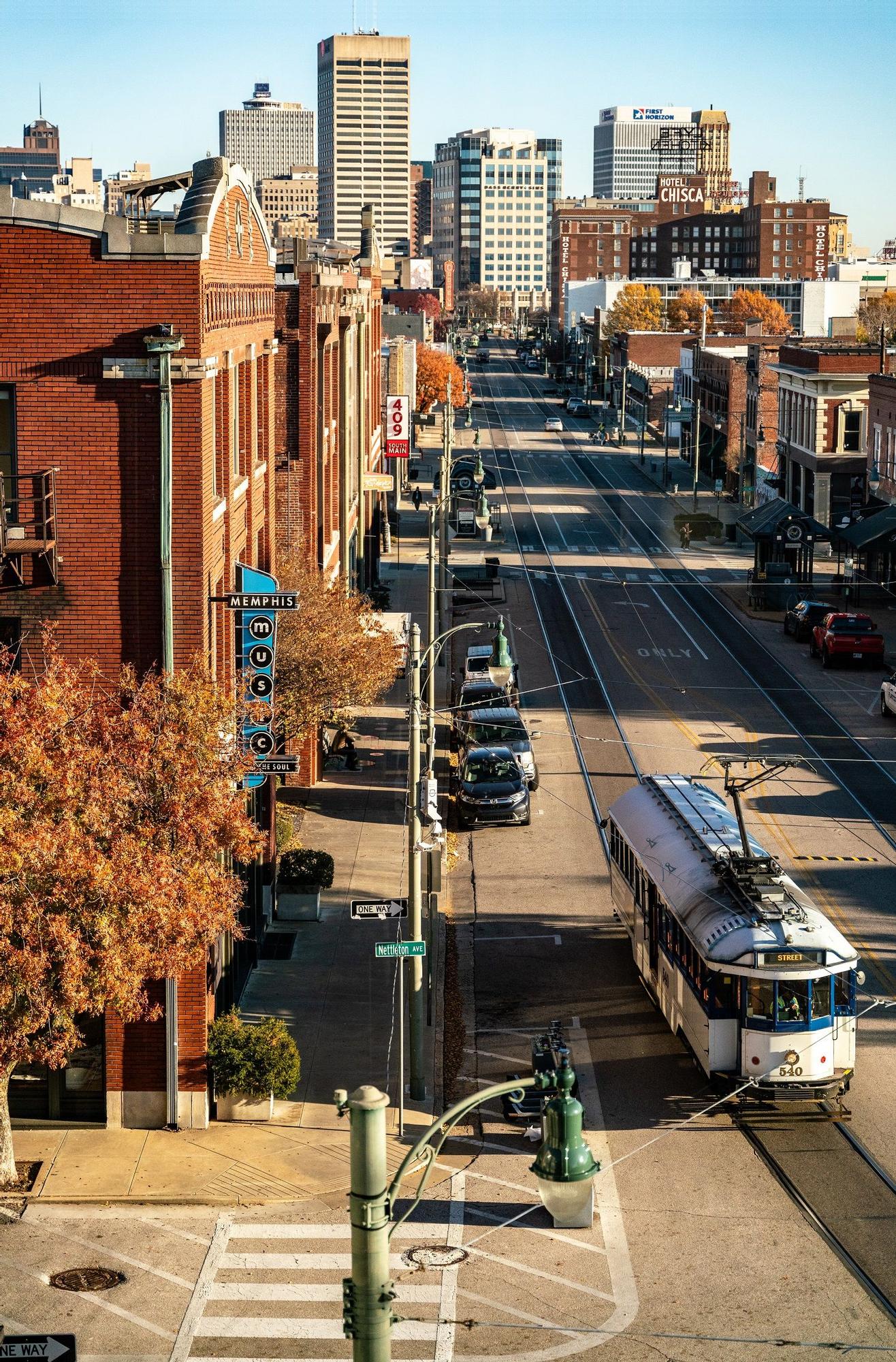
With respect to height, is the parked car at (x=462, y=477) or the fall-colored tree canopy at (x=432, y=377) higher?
the fall-colored tree canopy at (x=432, y=377)

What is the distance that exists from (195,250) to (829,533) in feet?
182

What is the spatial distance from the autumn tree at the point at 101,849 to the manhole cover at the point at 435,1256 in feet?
14.4

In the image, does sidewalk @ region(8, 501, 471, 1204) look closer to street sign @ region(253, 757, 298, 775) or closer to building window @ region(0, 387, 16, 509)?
street sign @ region(253, 757, 298, 775)

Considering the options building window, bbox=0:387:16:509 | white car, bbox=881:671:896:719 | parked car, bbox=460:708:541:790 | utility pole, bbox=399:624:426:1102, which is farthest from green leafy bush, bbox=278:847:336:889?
white car, bbox=881:671:896:719

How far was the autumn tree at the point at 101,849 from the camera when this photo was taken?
20.3 m

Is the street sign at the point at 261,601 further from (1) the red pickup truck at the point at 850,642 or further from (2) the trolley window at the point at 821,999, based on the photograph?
(1) the red pickup truck at the point at 850,642

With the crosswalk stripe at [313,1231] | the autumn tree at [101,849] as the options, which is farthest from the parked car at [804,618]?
the crosswalk stripe at [313,1231]

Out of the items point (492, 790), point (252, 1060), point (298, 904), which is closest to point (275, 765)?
point (252, 1060)

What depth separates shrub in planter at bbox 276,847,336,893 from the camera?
33.3 m

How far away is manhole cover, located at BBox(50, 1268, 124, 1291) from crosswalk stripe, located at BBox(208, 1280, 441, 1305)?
45.2 inches

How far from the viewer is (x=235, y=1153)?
23.2 metres

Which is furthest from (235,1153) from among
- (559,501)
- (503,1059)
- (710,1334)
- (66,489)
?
(559,501)

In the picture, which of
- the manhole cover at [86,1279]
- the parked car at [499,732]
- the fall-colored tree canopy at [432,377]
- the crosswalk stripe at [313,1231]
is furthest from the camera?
the fall-colored tree canopy at [432,377]

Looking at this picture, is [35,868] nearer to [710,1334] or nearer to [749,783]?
[710,1334]
